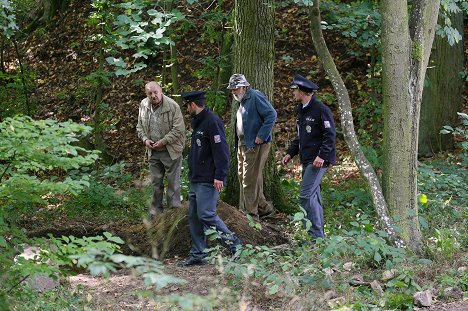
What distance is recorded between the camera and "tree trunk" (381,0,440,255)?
309 inches

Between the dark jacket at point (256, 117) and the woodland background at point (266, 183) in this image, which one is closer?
the woodland background at point (266, 183)

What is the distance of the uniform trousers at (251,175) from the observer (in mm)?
9891

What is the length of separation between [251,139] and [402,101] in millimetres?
2547

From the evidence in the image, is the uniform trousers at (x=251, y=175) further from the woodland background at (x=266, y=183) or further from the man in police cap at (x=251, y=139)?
the woodland background at (x=266, y=183)

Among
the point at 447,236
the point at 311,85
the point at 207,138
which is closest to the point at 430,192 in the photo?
the point at 447,236

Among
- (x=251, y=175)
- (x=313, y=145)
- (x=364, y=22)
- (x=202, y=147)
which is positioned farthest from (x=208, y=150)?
(x=364, y=22)

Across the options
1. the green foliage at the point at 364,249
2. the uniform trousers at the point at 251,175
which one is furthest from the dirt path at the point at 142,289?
the uniform trousers at the point at 251,175

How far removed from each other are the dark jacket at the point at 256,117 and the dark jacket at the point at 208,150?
1.55 m

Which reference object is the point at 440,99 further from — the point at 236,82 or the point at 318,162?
the point at 318,162

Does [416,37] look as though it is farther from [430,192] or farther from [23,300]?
[23,300]

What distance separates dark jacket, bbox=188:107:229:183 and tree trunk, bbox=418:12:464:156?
7413 mm

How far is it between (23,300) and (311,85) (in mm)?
4118

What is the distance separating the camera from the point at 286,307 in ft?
20.4

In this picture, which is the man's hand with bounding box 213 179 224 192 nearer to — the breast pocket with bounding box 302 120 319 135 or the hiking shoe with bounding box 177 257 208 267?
the hiking shoe with bounding box 177 257 208 267
